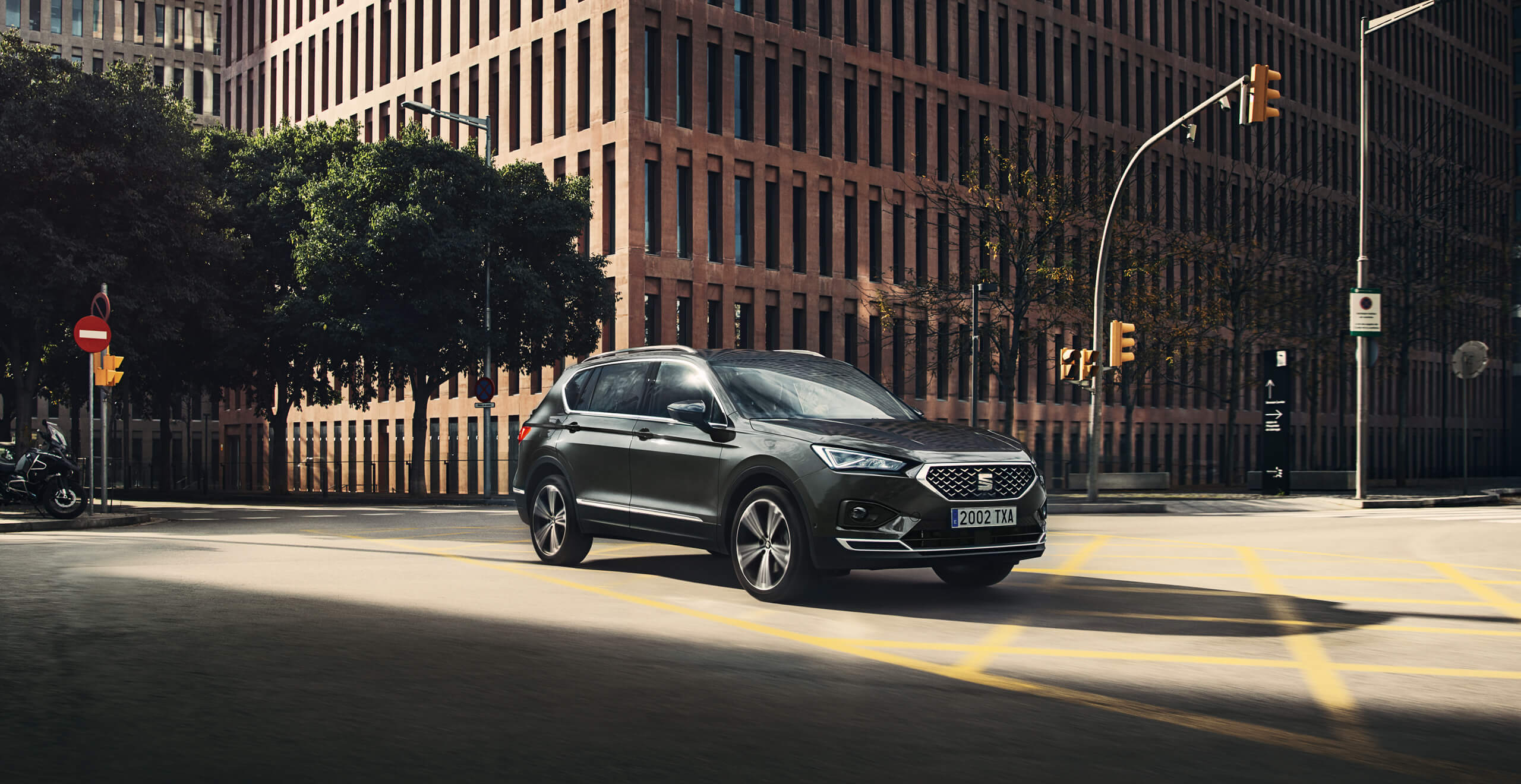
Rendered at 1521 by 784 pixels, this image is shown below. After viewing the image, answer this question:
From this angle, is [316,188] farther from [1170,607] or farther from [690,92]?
[1170,607]

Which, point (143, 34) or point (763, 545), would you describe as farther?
point (143, 34)

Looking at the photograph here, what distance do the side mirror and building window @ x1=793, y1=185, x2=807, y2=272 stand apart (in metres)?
36.0

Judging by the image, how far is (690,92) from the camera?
1684 inches

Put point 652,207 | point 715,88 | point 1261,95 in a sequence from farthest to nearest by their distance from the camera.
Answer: point 715,88, point 652,207, point 1261,95

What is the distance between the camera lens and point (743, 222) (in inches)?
1750

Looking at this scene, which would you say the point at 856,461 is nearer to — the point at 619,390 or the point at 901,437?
the point at 901,437

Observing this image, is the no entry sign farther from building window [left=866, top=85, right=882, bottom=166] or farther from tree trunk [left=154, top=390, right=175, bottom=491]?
building window [left=866, top=85, right=882, bottom=166]

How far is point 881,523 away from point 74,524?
14538mm

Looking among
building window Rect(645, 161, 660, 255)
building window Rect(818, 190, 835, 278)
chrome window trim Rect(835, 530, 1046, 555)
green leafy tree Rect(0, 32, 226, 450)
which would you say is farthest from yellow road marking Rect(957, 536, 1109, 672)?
building window Rect(818, 190, 835, 278)

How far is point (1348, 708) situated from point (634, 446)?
6011 mm

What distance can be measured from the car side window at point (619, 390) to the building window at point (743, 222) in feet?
107

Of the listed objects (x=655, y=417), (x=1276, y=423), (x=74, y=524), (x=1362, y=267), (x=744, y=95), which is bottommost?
(x=74, y=524)

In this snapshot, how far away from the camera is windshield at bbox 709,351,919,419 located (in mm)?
10062

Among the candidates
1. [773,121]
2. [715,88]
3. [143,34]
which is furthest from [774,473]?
[143,34]
